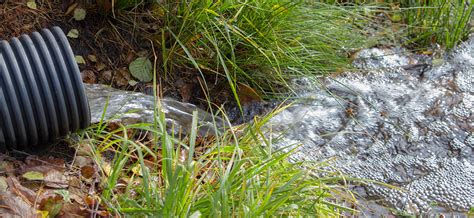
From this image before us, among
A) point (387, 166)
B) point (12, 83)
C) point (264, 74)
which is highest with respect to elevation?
point (12, 83)

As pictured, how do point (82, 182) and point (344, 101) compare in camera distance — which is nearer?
point (82, 182)

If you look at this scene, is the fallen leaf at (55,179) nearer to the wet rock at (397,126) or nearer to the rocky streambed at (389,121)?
the rocky streambed at (389,121)

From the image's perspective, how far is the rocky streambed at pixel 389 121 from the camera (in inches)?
140

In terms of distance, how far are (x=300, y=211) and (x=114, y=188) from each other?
2.51 feet

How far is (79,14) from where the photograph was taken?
3.96 metres

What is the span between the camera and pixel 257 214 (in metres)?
2.49

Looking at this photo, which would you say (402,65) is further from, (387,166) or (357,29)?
(387,166)

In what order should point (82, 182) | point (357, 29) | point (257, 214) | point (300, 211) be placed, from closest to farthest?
point (257, 214), point (300, 211), point (82, 182), point (357, 29)

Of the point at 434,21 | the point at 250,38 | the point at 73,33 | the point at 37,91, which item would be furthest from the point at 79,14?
the point at 434,21

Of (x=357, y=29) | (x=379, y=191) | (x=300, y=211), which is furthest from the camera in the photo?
(x=357, y=29)

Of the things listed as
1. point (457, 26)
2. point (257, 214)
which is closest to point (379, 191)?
point (257, 214)

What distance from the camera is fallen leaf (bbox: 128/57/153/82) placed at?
394 centimetres

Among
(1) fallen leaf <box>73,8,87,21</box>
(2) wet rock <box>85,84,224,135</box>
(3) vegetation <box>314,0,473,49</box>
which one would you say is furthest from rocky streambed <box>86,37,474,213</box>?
(1) fallen leaf <box>73,8,87,21</box>

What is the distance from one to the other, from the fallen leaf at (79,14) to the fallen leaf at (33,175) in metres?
1.36
